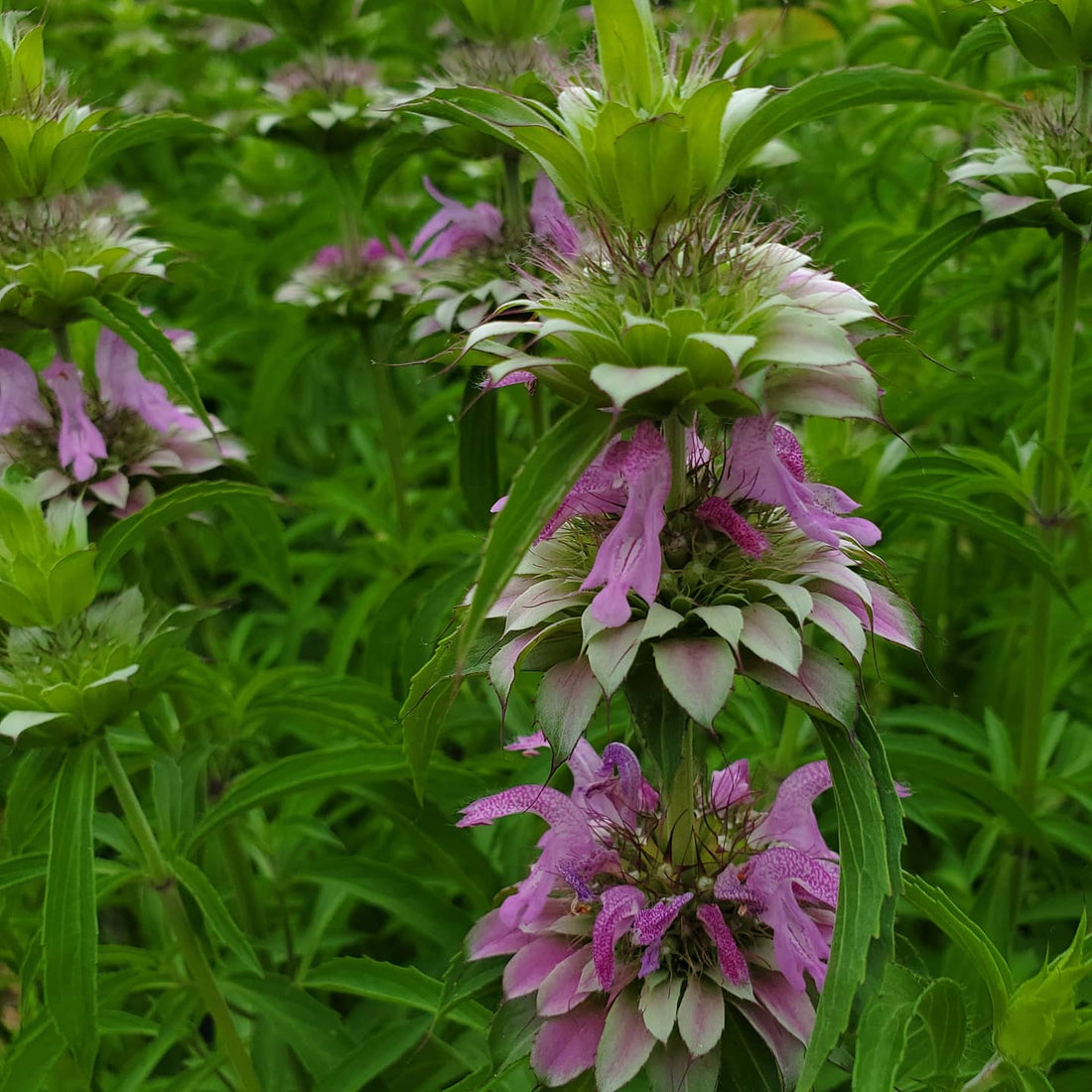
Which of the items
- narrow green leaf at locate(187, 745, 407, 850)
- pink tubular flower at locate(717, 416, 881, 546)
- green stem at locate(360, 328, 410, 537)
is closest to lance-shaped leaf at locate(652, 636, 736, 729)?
pink tubular flower at locate(717, 416, 881, 546)

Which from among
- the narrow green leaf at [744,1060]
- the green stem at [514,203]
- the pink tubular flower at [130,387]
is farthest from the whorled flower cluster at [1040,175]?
the pink tubular flower at [130,387]

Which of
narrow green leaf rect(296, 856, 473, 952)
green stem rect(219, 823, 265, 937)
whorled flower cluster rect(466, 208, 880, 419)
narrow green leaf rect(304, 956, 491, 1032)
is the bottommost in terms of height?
green stem rect(219, 823, 265, 937)

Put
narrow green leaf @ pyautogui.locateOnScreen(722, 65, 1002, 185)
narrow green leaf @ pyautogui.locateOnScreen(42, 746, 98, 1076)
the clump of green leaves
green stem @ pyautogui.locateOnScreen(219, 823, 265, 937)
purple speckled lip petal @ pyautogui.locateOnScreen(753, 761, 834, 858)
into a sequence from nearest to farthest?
1. narrow green leaf @ pyautogui.locateOnScreen(722, 65, 1002, 185)
2. purple speckled lip petal @ pyautogui.locateOnScreen(753, 761, 834, 858)
3. narrow green leaf @ pyautogui.locateOnScreen(42, 746, 98, 1076)
4. the clump of green leaves
5. green stem @ pyautogui.locateOnScreen(219, 823, 265, 937)

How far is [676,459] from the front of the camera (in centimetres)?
78

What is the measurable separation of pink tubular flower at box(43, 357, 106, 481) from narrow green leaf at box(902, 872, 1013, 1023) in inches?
45.4

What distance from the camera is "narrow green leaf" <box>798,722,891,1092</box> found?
2.18 feet

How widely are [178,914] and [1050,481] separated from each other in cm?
131

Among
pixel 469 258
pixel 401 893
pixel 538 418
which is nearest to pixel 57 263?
pixel 469 258

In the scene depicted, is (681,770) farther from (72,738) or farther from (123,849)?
(123,849)

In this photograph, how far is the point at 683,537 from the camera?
0.79 m

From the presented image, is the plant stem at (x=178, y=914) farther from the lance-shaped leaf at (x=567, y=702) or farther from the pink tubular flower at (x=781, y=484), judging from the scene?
the pink tubular flower at (x=781, y=484)

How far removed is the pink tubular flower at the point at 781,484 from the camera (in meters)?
0.71

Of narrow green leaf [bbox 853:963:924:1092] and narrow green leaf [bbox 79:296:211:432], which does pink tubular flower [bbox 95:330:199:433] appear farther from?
narrow green leaf [bbox 853:963:924:1092]

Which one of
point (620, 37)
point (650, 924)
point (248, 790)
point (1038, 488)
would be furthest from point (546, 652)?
point (1038, 488)
